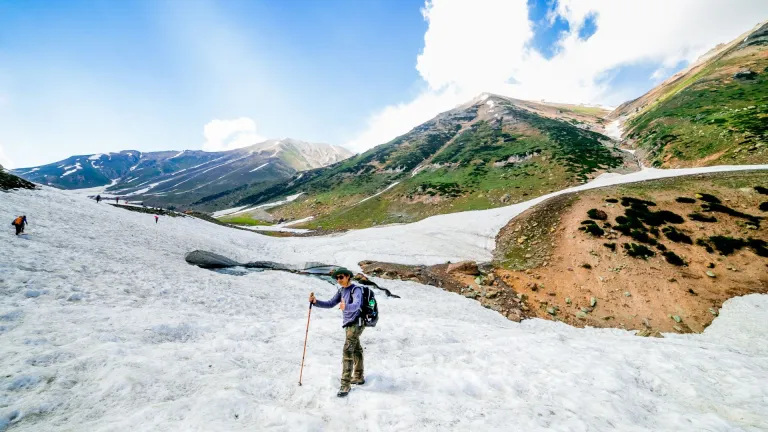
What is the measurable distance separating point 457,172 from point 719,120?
53589 mm

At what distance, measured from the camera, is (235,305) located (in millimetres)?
14453

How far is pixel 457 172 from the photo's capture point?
87.0 metres

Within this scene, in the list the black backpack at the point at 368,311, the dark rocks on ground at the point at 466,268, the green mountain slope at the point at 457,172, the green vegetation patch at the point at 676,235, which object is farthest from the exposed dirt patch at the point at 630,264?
the green mountain slope at the point at 457,172

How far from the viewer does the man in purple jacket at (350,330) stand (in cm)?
763

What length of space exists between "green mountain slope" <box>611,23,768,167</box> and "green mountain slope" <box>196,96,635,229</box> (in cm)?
806

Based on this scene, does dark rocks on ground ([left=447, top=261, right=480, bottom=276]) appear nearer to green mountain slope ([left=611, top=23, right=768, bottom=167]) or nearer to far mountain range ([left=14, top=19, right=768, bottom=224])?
Result: far mountain range ([left=14, top=19, right=768, bottom=224])

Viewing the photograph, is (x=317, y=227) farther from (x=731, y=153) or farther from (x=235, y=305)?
(x=731, y=153)

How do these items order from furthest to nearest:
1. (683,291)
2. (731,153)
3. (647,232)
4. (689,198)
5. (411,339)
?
(731,153) → (689,198) → (647,232) → (683,291) → (411,339)

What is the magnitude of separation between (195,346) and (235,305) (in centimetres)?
529

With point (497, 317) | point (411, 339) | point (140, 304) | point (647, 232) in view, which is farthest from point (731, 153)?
point (140, 304)

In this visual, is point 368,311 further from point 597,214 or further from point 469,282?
point 597,214

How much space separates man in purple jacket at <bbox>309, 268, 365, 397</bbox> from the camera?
763 cm

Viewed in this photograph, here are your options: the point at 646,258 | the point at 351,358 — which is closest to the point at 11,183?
the point at 351,358

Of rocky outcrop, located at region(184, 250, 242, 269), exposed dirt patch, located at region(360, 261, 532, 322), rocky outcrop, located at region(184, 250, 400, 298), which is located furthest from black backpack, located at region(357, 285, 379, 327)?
rocky outcrop, located at region(184, 250, 242, 269)
